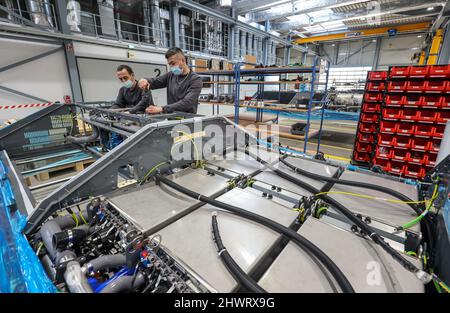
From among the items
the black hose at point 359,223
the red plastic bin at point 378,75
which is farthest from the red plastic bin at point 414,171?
the black hose at point 359,223

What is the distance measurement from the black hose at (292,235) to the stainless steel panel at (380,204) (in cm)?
57

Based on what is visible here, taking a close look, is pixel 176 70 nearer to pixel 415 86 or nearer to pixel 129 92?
pixel 129 92

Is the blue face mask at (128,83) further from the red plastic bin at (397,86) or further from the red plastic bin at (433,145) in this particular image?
the red plastic bin at (433,145)

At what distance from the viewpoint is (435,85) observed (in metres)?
3.49

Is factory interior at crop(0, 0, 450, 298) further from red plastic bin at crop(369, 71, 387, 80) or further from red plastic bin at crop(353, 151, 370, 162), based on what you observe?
red plastic bin at crop(353, 151, 370, 162)

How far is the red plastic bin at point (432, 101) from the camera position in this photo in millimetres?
3456

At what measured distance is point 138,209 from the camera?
1.23 m

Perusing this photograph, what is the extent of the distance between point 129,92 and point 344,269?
11.7ft

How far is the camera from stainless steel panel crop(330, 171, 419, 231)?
1.22 metres

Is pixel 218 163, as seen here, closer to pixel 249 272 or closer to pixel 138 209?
pixel 138 209

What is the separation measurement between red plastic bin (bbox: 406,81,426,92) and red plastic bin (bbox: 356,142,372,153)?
1253 millimetres

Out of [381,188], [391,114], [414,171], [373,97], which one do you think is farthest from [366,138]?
[381,188]
